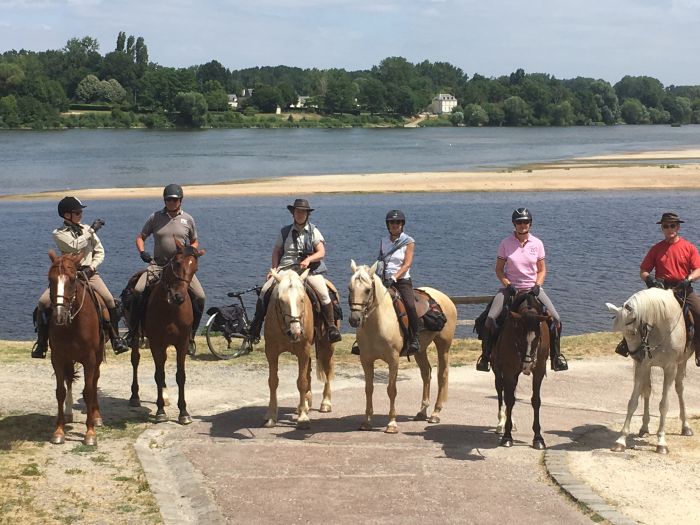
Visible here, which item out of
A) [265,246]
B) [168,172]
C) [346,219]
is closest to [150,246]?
[265,246]

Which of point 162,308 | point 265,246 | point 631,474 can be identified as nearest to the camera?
point 631,474

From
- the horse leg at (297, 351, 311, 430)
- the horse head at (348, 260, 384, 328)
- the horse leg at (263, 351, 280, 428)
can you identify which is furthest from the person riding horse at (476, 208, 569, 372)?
the horse leg at (263, 351, 280, 428)

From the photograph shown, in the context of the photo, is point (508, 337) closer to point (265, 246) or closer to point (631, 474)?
point (631, 474)

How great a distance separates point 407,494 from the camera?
37.6 feet

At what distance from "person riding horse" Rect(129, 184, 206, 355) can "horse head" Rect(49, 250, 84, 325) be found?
1.98m

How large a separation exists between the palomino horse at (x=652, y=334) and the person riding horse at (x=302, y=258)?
408cm

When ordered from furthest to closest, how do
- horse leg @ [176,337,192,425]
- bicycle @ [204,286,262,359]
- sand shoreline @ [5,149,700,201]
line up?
sand shoreline @ [5,149,700,201] < bicycle @ [204,286,262,359] < horse leg @ [176,337,192,425]

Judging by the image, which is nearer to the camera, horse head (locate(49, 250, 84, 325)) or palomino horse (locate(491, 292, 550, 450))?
horse head (locate(49, 250, 84, 325))

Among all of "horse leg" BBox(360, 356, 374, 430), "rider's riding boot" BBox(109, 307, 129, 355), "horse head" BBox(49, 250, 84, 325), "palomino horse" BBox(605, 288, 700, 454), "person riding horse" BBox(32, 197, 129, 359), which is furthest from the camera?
"horse leg" BBox(360, 356, 374, 430)

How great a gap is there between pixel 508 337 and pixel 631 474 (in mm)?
2362

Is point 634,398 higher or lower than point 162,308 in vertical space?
lower

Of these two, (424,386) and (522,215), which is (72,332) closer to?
(424,386)

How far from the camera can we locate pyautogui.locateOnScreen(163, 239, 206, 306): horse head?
13.9m

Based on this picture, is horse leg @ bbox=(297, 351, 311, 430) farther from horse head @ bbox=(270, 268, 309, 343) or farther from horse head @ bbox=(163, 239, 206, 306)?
horse head @ bbox=(163, 239, 206, 306)
